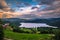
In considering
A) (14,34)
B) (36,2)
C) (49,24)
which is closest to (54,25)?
(49,24)

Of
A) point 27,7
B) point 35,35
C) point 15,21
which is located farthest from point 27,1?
point 35,35

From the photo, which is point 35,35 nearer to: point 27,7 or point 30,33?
point 30,33

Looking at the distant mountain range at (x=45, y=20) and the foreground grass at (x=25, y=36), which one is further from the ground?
the distant mountain range at (x=45, y=20)

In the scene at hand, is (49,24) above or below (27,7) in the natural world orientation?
below

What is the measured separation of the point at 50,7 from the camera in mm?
2057

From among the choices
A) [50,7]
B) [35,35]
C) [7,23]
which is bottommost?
[35,35]

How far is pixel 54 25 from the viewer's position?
2039mm

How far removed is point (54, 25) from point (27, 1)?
0.43 meters

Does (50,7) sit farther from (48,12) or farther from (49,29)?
(49,29)

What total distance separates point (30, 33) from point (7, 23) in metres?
0.30

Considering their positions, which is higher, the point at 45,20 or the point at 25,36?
the point at 45,20

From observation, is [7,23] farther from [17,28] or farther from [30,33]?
[30,33]

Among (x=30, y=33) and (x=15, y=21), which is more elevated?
(x=15, y=21)

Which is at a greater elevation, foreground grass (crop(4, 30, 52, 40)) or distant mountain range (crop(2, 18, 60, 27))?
distant mountain range (crop(2, 18, 60, 27))
